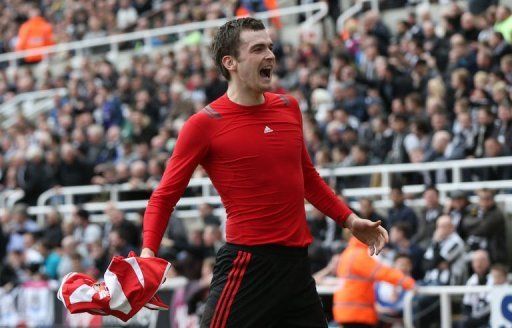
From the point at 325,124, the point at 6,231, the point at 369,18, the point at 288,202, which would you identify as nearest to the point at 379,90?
the point at 325,124

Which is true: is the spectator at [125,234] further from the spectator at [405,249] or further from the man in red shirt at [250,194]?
the man in red shirt at [250,194]

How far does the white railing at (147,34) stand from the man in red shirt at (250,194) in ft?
48.5

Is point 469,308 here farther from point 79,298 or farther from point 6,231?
point 6,231

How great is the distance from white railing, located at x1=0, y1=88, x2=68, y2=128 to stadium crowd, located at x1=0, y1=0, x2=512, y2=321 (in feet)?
0.85

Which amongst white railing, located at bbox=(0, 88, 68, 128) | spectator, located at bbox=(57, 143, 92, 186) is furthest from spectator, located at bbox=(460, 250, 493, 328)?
white railing, located at bbox=(0, 88, 68, 128)

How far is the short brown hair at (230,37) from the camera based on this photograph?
7008mm

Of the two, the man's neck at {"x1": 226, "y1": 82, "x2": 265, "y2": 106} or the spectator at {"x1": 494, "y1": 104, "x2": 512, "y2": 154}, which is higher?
the man's neck at {"x1": 226, "y1": 82, "x2": 265, "y2": 106}

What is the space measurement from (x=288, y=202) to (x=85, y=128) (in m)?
15.2

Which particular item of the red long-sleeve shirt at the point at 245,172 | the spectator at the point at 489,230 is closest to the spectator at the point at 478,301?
the spectator at the point at 489,230

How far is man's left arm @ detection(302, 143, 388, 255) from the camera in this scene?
7.15m

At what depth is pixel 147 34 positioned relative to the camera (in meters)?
25.0

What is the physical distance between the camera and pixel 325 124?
17.1 m

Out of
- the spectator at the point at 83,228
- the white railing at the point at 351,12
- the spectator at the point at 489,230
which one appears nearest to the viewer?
the spectator at the point at 489,230

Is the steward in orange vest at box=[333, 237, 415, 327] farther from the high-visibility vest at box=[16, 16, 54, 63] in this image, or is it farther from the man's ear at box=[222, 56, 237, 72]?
the high-visibility vest at box=[16, 16, 54, 63]
